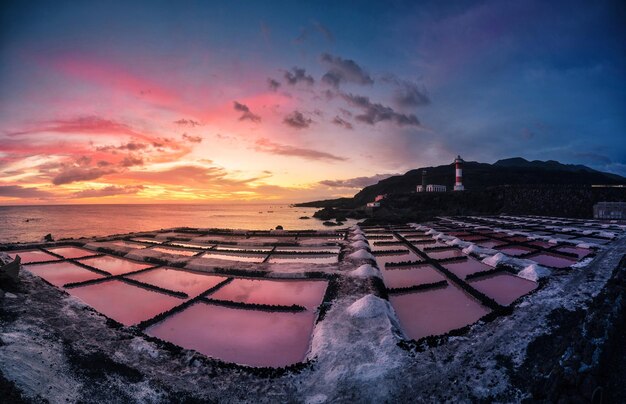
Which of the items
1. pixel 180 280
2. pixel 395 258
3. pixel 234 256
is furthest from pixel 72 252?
pixel 395 258

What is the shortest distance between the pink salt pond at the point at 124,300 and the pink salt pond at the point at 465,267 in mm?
12925

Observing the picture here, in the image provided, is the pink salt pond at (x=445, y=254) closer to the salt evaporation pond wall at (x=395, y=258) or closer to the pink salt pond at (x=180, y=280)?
the salt evaporation pond wall at (x=395, y=258)

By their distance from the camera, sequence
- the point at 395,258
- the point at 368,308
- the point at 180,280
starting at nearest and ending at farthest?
the point at 368,308 < the point at 180,280 < the point at 395,258

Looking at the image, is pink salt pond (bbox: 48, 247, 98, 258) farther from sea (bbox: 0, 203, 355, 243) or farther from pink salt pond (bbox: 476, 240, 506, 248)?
pink salt pond (bbox: 476, 240, 506, 248)

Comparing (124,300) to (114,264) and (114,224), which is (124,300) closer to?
(114,264)

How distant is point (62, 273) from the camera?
15141 mm

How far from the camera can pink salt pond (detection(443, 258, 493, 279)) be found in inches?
548

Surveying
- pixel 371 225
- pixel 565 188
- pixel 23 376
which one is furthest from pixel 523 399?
pixel 565 188

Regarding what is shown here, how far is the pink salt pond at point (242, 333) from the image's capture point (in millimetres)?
7090

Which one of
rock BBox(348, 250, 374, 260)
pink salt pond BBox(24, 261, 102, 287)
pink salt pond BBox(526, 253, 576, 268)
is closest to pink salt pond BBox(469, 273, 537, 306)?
pink salt pond BBox(526, 253, 576, 268)

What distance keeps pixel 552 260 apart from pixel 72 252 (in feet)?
105

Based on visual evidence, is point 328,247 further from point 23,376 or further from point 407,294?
point 23,376

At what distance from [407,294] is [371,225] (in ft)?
84.7

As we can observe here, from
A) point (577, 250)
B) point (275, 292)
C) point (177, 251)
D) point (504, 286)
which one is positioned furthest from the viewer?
point (177, 251)
